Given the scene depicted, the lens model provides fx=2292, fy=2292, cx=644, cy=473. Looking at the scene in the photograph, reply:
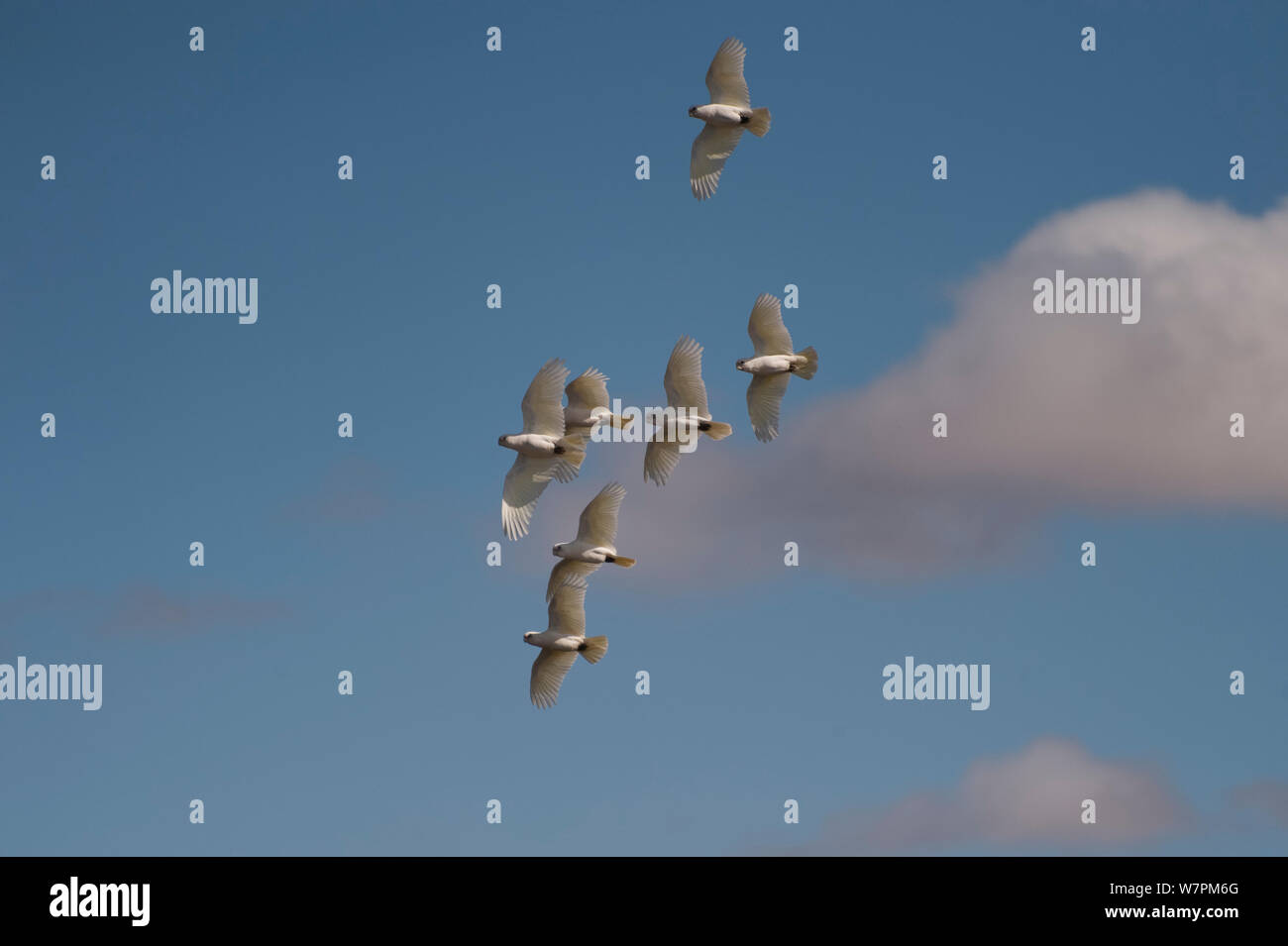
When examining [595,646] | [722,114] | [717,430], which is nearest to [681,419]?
[717,430]

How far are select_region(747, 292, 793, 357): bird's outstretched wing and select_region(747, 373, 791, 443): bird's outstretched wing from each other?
691 mm

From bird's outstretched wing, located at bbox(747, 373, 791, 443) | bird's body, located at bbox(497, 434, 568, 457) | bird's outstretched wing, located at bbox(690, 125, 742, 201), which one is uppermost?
bird's outstretched wing, located at bbox(690, 125, 742, 201)

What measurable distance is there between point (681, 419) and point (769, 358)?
8.99ft

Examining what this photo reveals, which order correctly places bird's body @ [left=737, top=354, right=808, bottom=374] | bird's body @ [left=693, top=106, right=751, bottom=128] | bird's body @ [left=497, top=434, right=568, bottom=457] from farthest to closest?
1. bird's body @ [left=693, top=106, right=751, bottom=128]
2. bird's body @ [left=737, top=354, right=808, bottom=374]
3. bird's body @ [left=497, top=434, right=568, bottom=457]

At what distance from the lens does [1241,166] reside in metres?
69.9

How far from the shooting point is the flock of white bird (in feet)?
190

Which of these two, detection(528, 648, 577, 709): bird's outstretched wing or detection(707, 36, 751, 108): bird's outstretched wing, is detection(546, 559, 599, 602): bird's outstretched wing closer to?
detection(528, 648, 577, 709): bird's outstretched wing

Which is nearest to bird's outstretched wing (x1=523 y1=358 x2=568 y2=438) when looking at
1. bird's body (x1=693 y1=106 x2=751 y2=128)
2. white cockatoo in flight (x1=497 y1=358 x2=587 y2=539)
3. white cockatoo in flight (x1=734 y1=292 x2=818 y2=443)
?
white cockatoo in flight (x1=497 y1=358 x2=587 y2=539)

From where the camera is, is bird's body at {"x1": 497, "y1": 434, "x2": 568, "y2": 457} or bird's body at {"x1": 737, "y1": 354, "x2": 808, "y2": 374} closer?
bird's body at {"x1": 497, "y1": 434, "x2": 568, "y2": 457}

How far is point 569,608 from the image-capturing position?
192ft

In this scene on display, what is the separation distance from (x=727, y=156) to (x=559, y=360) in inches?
301
